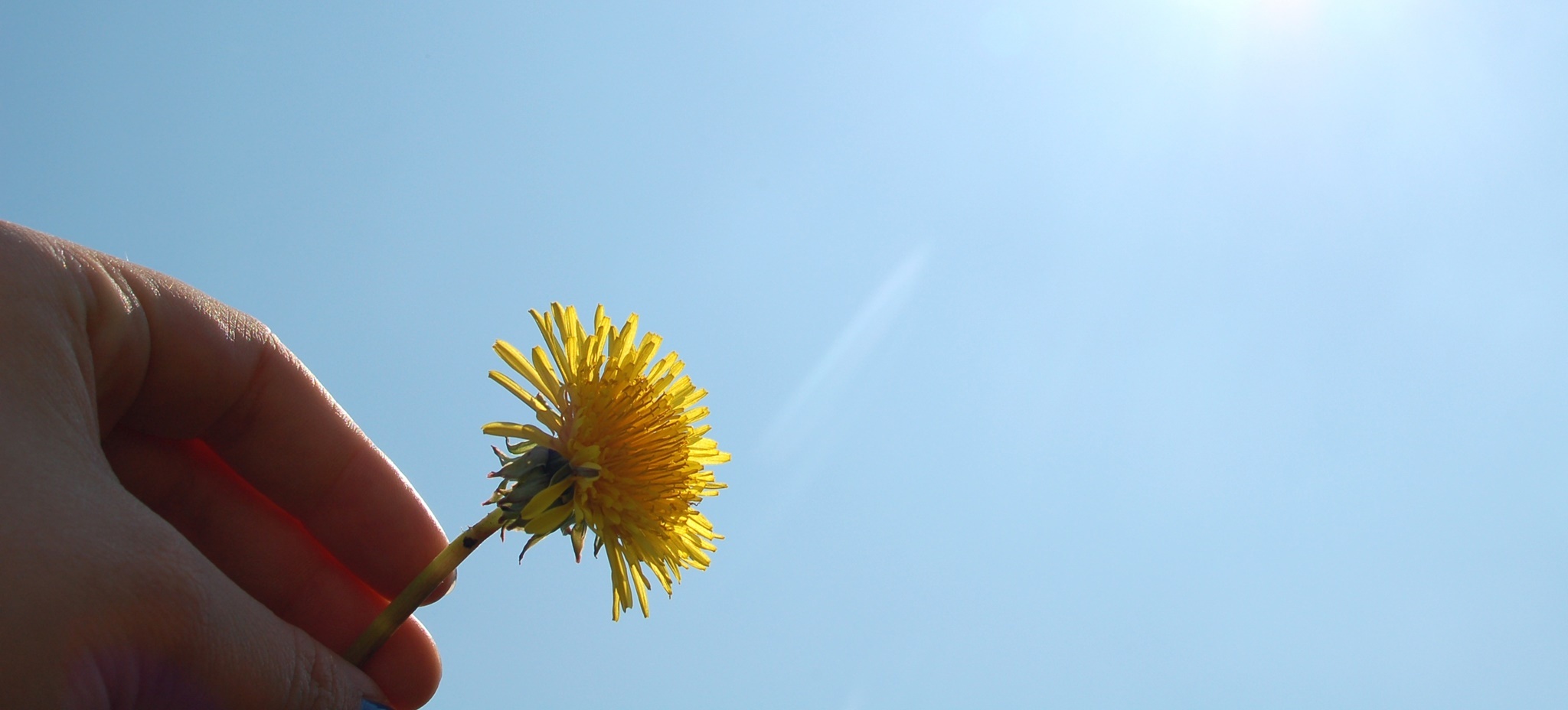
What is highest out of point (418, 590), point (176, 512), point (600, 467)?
point (600, 467)

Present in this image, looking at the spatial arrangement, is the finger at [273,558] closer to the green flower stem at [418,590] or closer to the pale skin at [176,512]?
the pale skin at [176,512]

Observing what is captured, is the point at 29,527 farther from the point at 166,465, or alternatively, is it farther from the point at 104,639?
the point at 166,465

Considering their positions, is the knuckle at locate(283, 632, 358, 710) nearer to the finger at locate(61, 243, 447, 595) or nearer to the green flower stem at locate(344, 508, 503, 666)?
the green flower stem at locate(344, 508, 503, 666)

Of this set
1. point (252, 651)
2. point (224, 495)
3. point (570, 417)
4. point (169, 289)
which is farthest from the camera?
point (224, 495)

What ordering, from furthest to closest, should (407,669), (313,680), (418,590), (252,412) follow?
(407,669) < (252,412) < (418,590) < (313,680)

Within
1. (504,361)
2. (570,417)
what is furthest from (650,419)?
(504,361)

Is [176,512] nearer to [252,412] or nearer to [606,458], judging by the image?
[252,412]

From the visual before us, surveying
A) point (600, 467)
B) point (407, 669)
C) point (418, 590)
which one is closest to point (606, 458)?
point (600, 467)
